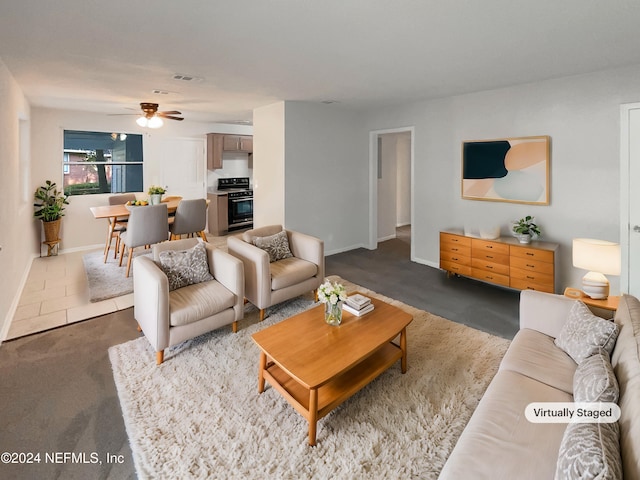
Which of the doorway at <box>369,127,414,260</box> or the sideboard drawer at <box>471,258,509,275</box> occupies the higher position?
the doorway at <box>369,127,414,260</box>

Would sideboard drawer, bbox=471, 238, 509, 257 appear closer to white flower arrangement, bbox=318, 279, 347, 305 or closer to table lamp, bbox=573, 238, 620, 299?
table lamp, bbox=573, 238, 620, 299

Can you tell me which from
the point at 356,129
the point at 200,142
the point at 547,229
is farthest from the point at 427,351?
the point at 200,142

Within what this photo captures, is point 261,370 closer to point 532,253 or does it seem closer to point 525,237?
point 532,253

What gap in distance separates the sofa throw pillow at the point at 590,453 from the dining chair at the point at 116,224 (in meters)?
5.60

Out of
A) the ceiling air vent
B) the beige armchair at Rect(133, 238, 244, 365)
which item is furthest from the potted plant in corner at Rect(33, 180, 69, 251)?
the beige armchair at Rect(133, 238, 244, 365)

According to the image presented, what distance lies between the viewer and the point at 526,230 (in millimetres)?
3826

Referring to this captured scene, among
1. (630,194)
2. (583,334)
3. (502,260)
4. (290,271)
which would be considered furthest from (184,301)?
(630,194)

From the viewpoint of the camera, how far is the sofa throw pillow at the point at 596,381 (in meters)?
1.33

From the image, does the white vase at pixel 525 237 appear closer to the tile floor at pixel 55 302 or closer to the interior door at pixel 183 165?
the tile floor at pixel 55 302

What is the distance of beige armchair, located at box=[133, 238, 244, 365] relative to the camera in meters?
2.47

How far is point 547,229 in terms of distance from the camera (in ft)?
12.7

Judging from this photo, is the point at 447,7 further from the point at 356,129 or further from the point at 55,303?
the point at 55,303

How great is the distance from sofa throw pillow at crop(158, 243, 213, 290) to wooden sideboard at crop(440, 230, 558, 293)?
10.0 ft

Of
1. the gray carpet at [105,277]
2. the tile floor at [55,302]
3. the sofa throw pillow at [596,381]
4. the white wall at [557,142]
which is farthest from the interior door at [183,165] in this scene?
the sofa throw pillow at [596,381]
